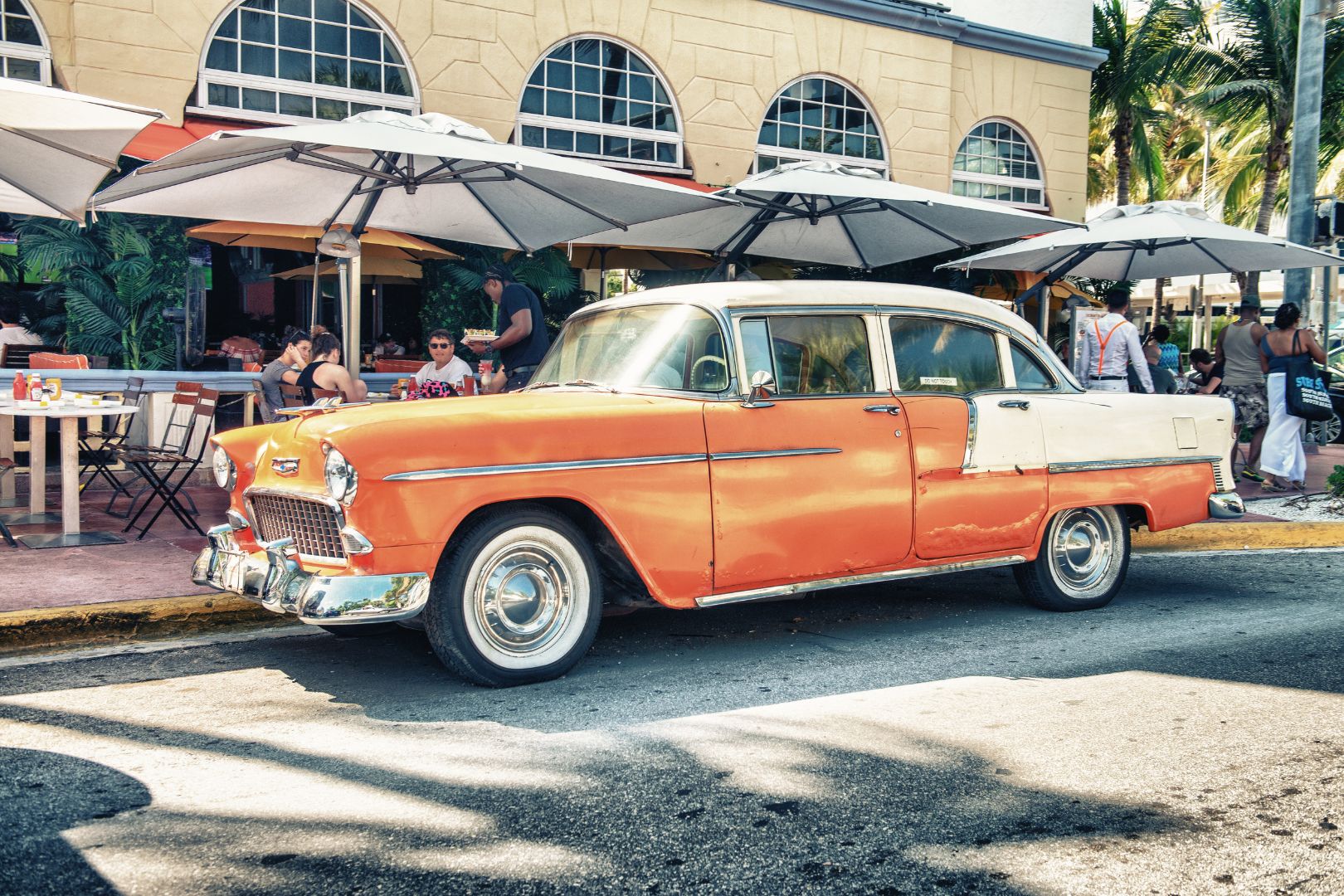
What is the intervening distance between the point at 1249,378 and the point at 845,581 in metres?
8.26

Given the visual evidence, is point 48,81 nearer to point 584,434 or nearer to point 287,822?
point 584,434

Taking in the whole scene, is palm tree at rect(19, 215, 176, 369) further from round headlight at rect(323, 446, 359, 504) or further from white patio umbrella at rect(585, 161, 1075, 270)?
round headlight at rect(323, 446, 359, 504)

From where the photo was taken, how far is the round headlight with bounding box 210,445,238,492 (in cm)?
532

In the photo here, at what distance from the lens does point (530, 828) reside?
3.29 m

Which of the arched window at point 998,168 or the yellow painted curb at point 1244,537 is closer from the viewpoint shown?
the yellow painted curb at point 1244,537

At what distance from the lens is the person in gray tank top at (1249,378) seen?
38.3 ft

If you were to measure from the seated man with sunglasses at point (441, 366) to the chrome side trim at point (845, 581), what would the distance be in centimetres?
359

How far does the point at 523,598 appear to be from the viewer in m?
4.74

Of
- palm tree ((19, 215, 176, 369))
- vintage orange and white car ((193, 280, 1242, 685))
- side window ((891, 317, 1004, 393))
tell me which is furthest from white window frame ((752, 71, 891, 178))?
vintage orange and white car ((193, 280, 1242, 685))

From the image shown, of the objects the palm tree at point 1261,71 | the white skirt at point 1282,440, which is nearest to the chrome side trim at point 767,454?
the white skirt at point 1282,440

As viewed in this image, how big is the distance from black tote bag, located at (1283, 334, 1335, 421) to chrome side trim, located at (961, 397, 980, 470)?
6.42m

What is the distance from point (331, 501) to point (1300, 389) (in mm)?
9452

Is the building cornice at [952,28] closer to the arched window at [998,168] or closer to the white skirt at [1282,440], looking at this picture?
the arched window at [998,168]

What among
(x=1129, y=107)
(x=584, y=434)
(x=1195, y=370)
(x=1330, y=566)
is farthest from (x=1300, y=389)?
(x=1129, y=107)
